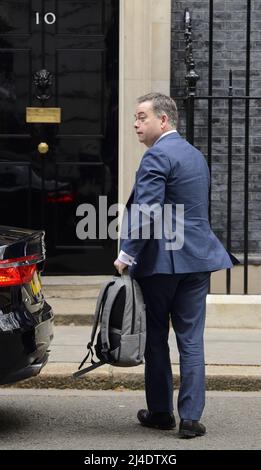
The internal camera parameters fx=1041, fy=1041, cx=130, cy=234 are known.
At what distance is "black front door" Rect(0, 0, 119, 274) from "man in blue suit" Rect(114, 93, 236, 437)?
11.2ft

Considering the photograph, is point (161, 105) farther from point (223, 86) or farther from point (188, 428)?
point (223, 86)

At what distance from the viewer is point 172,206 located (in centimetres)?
586

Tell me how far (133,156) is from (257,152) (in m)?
1.17

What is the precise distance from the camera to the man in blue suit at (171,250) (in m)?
5.77

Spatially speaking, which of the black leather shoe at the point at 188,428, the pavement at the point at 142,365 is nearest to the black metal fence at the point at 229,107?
the pavement at the point at 142,365

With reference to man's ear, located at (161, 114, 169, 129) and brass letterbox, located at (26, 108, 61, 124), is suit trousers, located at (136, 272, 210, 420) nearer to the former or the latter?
man's ear, located at (161, 114, 169, 129)

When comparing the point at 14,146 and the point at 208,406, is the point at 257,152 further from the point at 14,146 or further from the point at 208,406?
the point at 208,406

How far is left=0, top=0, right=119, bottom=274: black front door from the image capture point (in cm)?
936

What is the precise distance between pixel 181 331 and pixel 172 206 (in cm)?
72

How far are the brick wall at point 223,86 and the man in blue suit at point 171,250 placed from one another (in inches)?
137

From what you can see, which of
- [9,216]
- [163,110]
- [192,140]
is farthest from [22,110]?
[163,110]

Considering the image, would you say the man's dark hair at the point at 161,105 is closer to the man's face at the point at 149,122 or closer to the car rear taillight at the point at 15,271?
the man's face at the point at 149,122

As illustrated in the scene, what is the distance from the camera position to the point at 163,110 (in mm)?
5953

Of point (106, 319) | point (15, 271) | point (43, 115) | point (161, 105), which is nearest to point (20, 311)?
point (15, 271)
